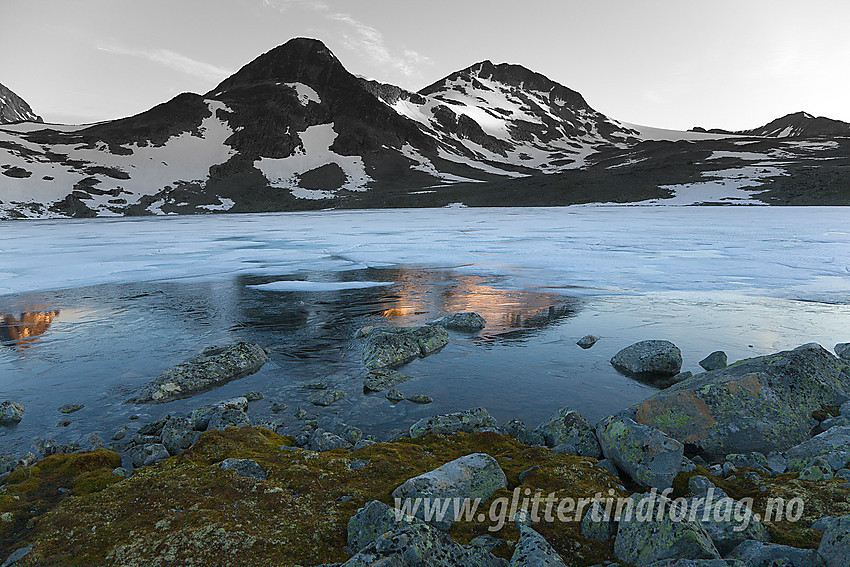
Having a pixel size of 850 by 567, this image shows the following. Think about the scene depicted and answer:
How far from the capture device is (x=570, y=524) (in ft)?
15.4

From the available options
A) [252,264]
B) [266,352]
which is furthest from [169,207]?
[266,352]

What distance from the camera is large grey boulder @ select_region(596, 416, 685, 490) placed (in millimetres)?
5652

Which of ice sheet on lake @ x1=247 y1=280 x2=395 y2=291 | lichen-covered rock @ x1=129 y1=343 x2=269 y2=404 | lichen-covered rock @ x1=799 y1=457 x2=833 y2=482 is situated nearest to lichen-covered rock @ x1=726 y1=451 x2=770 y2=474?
lichen-covered rock @ x1=799 y1=457 x2=833 y2=482

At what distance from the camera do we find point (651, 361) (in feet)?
32.9

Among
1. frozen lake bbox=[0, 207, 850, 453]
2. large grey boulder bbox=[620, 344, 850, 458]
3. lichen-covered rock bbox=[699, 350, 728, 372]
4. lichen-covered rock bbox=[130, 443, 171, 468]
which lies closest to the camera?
lichen-covered rock bbox=[130, 443, 171, 468]

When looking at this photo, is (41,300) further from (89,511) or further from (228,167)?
(228,167)

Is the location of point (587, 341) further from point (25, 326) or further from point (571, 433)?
point (25, 326)

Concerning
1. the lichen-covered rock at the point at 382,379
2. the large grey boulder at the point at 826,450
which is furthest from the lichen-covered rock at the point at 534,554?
the lichen-covered rock at the point at 382,379

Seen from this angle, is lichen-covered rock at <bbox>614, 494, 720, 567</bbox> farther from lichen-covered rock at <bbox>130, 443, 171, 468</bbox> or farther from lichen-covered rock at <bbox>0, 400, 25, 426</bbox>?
lichen-covered rock at <bbox>0, 400, 25, 426</bbox>

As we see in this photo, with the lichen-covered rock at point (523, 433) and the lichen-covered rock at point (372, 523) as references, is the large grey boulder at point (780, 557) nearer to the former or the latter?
the lichen-covered rock at point (372, 523)

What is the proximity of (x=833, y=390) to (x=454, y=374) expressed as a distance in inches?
245

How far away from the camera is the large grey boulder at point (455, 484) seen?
4836 mm

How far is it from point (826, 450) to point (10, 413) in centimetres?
1152

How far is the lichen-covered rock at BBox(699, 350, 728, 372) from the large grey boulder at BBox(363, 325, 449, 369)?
548cm
